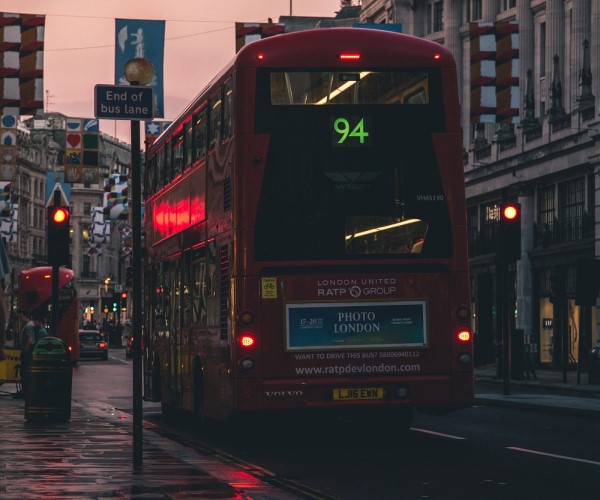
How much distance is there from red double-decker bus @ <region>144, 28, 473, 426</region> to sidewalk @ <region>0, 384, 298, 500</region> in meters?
1.64

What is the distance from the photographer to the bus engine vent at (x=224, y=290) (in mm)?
17812

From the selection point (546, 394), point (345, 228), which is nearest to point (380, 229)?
point (345, 228)

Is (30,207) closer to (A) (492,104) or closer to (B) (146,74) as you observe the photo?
(A) (492,104)

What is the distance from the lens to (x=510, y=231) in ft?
97.7

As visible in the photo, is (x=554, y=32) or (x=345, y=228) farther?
(x=554, y=32)

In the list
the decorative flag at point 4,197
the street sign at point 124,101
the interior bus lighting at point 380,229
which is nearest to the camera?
the street sign at point 124,101

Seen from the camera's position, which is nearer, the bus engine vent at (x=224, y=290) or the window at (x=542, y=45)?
the bus engine vent at (x=224, y=290)

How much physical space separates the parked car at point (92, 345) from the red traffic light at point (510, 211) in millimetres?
40622

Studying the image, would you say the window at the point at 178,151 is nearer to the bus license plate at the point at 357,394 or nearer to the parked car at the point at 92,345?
the bus license plate at the point at 357,394

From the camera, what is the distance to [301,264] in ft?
56.9

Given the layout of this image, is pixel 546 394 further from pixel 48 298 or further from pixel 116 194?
pixel 116 194

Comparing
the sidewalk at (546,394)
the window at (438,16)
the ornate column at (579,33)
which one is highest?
the window at (438,16)

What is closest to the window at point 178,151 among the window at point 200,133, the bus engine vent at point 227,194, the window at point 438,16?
the window at point 200,133

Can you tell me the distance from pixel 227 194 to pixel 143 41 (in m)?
15.6
